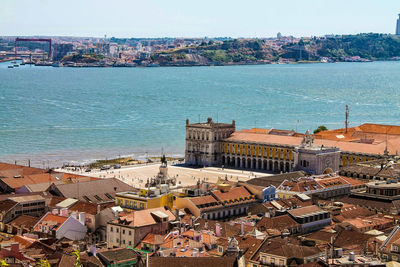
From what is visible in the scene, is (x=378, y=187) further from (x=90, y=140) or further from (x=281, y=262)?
(x=90, y=140)

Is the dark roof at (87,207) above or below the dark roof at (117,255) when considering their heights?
below

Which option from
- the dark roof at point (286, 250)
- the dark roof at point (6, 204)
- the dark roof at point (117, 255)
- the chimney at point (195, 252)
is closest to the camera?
the chimney at point (195, 252)

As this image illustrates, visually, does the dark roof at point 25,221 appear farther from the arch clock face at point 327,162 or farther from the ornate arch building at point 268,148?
the arch clock face at point 327,162

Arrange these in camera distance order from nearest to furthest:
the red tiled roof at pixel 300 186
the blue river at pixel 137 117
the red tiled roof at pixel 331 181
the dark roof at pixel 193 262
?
1. the dark roof at pixel 193 262
2. the red tiled roof at pixel 300 186
3. the red tiled roof at pixel 331 181
4. the blue river at pixel 137 117

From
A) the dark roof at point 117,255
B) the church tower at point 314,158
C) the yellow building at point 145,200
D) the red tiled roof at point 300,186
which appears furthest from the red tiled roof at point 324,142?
the dark roof at point 117,255

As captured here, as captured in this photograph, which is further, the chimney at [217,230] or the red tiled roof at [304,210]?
the red tiled roof at [304,210]

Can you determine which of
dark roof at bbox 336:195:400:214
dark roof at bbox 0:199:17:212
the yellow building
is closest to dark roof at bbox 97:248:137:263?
the yellow building

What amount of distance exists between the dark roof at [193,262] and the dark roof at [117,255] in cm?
414

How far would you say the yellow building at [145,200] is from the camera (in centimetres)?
5200

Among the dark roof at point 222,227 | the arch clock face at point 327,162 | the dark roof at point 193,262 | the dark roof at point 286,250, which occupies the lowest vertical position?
the arch clock face at point 327,162

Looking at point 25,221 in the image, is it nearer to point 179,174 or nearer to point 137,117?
point 179,174

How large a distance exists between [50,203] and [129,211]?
7126 millimetres

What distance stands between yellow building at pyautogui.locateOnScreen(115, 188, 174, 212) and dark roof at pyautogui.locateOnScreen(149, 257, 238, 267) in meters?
16.7

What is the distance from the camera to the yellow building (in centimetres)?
5200
